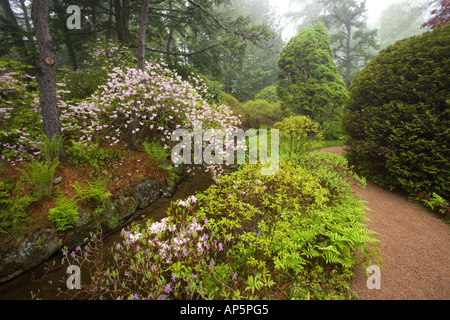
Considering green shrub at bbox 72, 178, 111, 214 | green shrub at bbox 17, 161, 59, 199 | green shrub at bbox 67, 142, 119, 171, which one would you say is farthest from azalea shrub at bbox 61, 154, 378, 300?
green shrub at bbox 67, 142, 119, 171

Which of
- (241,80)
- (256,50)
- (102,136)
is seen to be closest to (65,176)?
(102,136)

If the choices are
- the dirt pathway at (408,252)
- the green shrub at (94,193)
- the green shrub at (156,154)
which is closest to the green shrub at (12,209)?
the green shrub at (94,193)

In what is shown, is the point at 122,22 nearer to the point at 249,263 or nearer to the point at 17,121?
→ the point at 17,121

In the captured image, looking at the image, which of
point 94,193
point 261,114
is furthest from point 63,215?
point 261,114

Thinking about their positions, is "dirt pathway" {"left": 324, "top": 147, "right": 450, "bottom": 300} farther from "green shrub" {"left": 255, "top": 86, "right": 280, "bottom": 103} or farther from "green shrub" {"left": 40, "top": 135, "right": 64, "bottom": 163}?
"green shrub" {"left": 255, "top": 86, "right": 280, "bottom": 103}

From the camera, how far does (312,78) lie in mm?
10195

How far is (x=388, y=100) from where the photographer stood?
5172mm

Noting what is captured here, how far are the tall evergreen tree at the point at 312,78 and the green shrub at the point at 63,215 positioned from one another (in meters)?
10.6

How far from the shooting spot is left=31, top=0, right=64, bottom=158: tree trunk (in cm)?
398

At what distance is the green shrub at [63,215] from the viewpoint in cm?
342

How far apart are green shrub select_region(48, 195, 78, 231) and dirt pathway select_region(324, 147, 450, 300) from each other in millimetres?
5049

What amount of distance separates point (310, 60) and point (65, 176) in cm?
1226

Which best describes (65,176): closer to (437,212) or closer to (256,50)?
(437,212)
